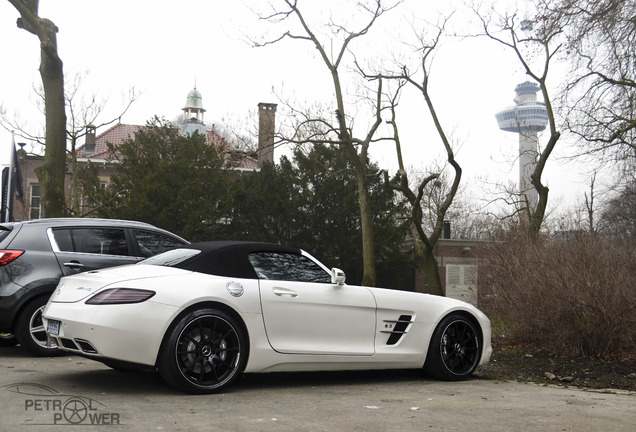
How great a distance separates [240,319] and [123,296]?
981mm

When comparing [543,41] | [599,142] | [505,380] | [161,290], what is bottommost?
[505,380]

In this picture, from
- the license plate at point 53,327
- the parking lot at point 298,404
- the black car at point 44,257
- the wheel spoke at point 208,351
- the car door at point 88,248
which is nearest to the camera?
the parking lot at point 298,404

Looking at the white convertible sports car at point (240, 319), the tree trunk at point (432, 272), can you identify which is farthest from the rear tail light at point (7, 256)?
the tree trunk at point (432, 272)

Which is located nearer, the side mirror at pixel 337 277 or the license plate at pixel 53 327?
the license plate at pixel 53 327

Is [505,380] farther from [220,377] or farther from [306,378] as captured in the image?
[220,377]

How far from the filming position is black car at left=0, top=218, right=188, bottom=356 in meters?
7.67

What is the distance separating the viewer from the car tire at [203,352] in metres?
5.34

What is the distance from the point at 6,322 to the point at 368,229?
1573cm

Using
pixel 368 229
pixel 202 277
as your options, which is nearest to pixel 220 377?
pixel 202 277

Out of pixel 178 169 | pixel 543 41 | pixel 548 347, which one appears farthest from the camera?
pixel 178 169

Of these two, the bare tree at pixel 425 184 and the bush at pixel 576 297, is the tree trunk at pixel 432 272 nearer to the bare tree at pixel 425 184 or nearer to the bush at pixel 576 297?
the bare tree at pixel 425 184

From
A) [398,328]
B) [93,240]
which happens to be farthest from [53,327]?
[398,328]

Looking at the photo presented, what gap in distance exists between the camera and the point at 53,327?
18.7 feet

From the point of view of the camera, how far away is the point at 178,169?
34000 mm
